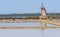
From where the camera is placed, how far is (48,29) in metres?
9.57

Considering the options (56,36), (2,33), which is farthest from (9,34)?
(56,36)

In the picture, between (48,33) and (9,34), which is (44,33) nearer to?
(48,33)

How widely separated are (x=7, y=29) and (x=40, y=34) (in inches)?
60.9

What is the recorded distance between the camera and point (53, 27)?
9.79 meters

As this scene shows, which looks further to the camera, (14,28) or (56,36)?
(14,28)

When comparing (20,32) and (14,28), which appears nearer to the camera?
(20,32)

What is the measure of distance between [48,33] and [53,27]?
1.10 m

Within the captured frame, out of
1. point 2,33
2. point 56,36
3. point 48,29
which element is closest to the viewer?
point 56,36

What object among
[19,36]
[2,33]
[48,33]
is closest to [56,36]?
[48,33]
